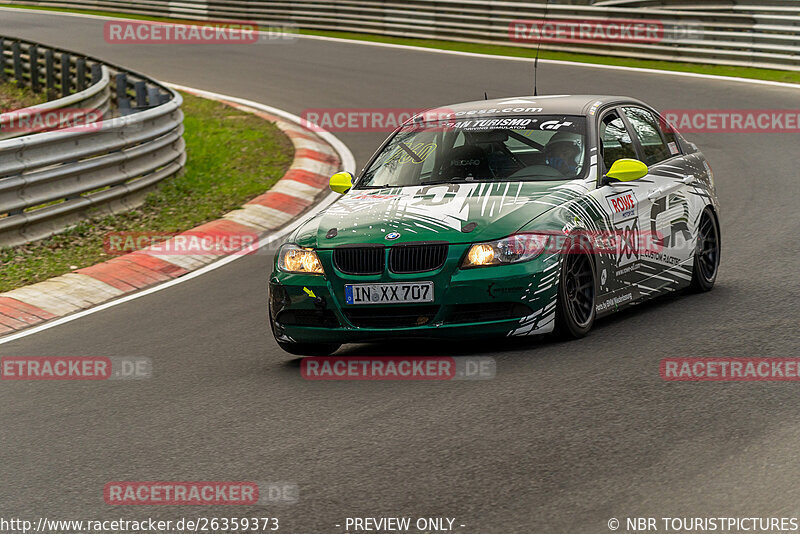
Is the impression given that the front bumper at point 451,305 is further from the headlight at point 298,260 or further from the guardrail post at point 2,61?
the guardrail post at point 2,61

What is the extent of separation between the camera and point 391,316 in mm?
7039

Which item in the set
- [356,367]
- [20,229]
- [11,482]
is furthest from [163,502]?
[20,229]

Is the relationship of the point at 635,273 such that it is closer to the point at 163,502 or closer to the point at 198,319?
the point at 198,319

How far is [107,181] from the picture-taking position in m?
12.7

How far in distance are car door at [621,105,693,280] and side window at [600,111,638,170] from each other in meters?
0.12

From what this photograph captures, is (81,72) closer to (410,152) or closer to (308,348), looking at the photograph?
(410,152)

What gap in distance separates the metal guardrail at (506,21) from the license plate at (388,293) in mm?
17947

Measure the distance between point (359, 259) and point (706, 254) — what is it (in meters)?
3.15

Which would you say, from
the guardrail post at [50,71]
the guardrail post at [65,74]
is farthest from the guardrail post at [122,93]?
the guardrail post at [50,71]

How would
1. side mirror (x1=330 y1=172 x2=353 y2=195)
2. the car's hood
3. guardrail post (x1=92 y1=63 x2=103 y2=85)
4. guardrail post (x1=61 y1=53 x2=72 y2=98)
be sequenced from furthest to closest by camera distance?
guardrail post (x1=61 y1=53 x2=72 y2=98), guardrail post (x1=92 y1=63 x2=103 y2=85), side mirror (x1=330 y1=172 x2=353 y2=195), the car's hood

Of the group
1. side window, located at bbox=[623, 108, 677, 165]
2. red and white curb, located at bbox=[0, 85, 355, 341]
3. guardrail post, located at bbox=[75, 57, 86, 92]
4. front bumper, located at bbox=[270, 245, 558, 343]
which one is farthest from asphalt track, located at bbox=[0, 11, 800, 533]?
guardrail post, located at bbox=[75, 57, 86, 92]

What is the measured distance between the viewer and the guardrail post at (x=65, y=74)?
22.6 meters

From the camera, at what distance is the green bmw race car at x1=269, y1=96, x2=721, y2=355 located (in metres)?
6.96

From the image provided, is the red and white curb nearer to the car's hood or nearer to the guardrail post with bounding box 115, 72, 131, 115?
the guardrail post with bounding box 115, 72, 131, 115
